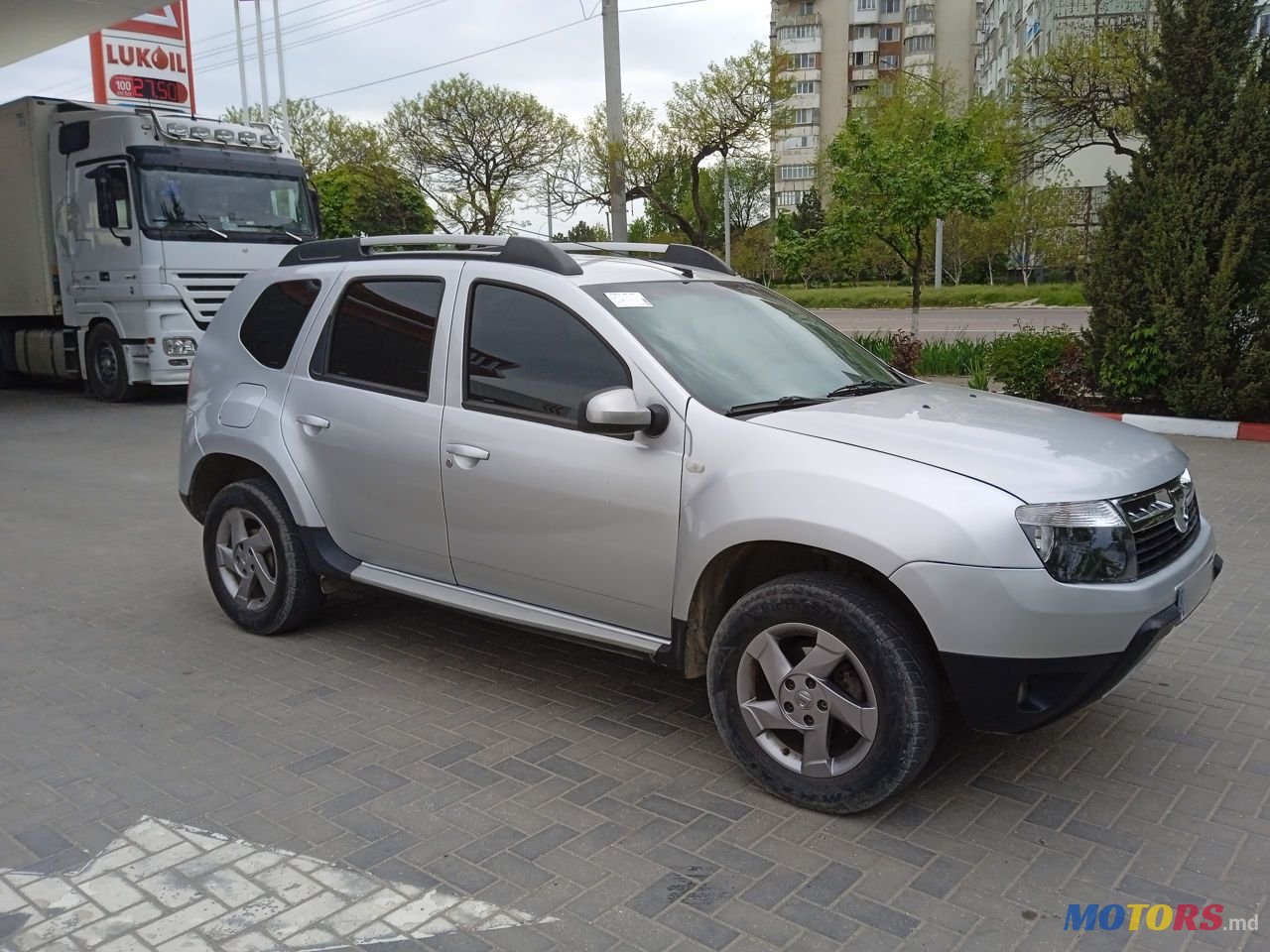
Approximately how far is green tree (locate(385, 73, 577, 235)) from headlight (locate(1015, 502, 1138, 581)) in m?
34.4

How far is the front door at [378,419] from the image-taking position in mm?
4613

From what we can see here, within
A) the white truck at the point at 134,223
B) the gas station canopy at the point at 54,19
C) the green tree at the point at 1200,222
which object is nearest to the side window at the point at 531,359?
the green tree at the point at 1200,222

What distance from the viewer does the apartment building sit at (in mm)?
82375

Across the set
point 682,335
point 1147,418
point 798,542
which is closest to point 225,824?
point 798,542

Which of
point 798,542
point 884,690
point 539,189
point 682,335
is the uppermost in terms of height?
point 539,189

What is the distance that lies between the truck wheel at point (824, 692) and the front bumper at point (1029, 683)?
0.12 meters

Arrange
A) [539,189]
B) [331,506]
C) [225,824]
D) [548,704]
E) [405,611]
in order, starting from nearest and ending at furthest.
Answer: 1. [225,824]
2. [548,704]
3. [331,506]
4. [405,611]
5. [539,189]

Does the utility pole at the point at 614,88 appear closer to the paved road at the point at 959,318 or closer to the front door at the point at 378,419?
the front door at the point at 378,419

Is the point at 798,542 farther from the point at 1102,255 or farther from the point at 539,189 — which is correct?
the point at 539,189

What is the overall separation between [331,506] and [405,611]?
42.5 inches

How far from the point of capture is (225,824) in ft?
11.8

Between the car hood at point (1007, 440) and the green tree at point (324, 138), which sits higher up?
the green tree at point (324, 138)

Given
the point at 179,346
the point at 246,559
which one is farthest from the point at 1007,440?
the point at 179,346

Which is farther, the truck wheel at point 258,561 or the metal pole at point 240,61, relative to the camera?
the metal pole at point 240,61
